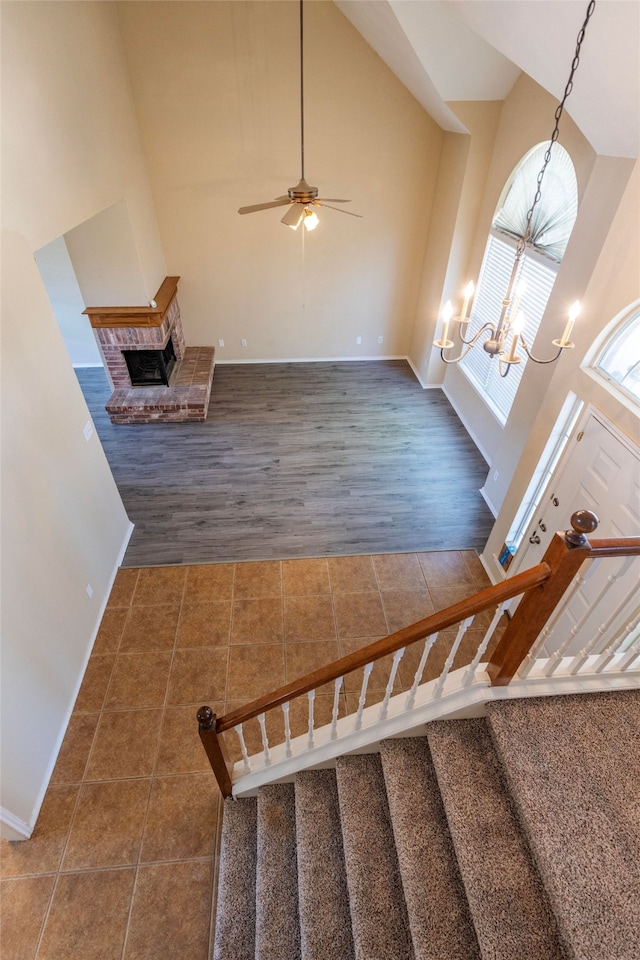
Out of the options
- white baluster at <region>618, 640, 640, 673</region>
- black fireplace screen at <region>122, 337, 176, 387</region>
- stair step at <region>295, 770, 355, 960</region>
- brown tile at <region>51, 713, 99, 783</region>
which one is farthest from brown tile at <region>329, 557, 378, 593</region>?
black fireplace screen at <region>122, 337, 176, 387</region>

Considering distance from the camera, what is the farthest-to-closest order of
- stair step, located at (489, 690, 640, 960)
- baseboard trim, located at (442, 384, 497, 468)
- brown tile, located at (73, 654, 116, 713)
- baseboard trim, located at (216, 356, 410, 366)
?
1. baseboard trim, located at (216, 356, 410, 366)
2. baseboard trim, located at (442, 384, 497, 468)
3. brown tile, located at (73, 654, 116, 713)
4. stair step, located at (489, 690, 640, 960)

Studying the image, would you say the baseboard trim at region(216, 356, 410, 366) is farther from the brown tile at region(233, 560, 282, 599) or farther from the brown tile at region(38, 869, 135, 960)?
the brown tile at region(38, 869, 135, 960)

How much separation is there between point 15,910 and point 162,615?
1880 millimetres

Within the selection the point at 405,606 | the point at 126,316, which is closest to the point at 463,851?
the point at 405,606

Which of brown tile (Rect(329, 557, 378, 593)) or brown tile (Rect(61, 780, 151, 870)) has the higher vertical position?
brown tile (Rect(329, 557, 378, 593))

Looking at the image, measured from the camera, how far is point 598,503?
2969 millimetres

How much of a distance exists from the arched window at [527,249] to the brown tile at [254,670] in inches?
131

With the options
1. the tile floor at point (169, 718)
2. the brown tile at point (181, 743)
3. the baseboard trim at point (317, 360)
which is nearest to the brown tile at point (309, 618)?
the tile floor at point (169, 718)

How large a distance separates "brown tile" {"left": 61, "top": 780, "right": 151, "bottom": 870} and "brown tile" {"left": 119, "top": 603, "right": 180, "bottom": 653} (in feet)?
3.14

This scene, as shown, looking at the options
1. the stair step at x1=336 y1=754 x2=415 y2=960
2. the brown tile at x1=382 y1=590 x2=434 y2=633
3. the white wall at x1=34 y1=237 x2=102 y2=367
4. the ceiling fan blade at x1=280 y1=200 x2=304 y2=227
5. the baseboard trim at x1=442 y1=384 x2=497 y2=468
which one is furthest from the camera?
the white wall at x1=34 y1=237 x2=102 y2=367

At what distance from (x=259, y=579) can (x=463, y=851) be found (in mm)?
2724

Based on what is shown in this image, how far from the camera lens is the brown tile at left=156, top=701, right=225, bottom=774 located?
9.95 feet

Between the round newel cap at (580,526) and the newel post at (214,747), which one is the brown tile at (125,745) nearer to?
the newel post at (214,747)

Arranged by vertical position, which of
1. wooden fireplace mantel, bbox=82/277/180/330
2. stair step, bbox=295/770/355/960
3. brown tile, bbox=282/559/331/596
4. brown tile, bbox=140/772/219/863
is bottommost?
brown tile, bbox=140/772/219/863
